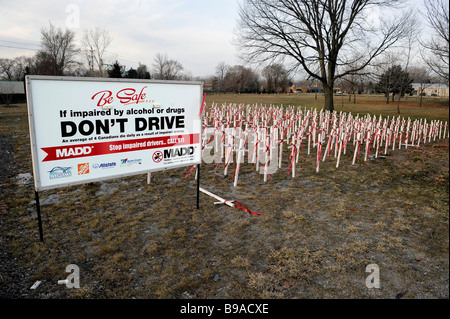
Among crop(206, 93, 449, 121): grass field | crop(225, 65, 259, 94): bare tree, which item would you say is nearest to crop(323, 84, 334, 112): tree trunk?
crop(206, 93, 449, 121): grass field

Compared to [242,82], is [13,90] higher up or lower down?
lower down

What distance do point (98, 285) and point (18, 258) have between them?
57.7 inches

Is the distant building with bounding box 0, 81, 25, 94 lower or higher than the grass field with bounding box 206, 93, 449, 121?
higher

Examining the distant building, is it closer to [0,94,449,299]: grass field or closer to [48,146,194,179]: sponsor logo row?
[0,94,449,299]: grass field

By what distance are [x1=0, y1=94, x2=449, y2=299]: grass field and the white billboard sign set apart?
1032 millimetres

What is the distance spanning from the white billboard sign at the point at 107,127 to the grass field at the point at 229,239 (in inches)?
40.6

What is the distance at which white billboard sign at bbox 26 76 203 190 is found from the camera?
421 cm

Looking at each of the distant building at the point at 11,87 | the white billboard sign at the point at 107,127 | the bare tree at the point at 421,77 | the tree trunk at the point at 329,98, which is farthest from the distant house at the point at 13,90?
the bare tree at the point at 421,77

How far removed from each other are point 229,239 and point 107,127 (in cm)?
271

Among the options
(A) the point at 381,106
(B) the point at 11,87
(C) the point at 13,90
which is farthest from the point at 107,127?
(C) the point at 13,90

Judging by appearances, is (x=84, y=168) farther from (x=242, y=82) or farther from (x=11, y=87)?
(x=242, y=82)

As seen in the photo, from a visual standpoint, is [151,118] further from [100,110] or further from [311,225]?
[311,225]

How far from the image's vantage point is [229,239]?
469 cm
